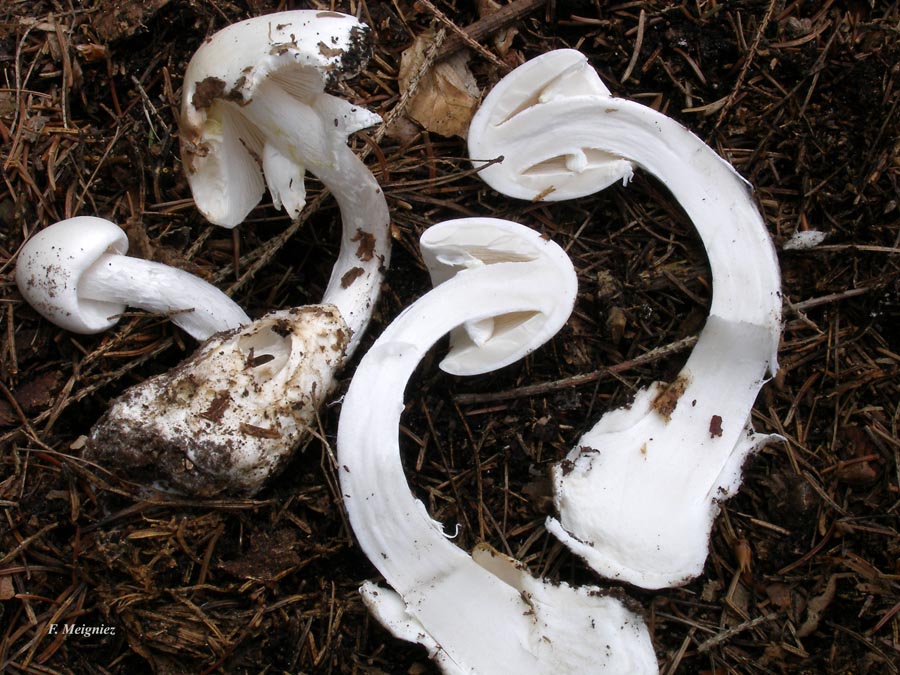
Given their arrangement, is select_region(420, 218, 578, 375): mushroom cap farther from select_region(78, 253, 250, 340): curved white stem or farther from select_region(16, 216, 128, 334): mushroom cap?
select_region(16, 216, 128, 334): mushroom cap

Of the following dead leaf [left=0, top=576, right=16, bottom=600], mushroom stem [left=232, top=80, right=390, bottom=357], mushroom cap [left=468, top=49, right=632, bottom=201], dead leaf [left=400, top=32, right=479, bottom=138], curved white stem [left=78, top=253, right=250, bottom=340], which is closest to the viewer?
mushroom stem [left=232, top=80, right=390, bottom=357]

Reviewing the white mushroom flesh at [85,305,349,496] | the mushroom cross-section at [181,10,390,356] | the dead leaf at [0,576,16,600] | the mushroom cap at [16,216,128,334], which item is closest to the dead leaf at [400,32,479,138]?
the mushroom cross-section at [181,10,390,356]

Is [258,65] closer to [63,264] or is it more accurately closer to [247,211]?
[247,211]

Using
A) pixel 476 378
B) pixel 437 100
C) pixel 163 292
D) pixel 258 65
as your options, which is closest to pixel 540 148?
pixel 437 100

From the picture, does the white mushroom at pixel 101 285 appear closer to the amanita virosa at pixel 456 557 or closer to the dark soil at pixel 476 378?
the dark soil at pixel 476 378

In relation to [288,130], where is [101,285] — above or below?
below

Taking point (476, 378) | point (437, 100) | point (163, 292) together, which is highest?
point (437, 100)
